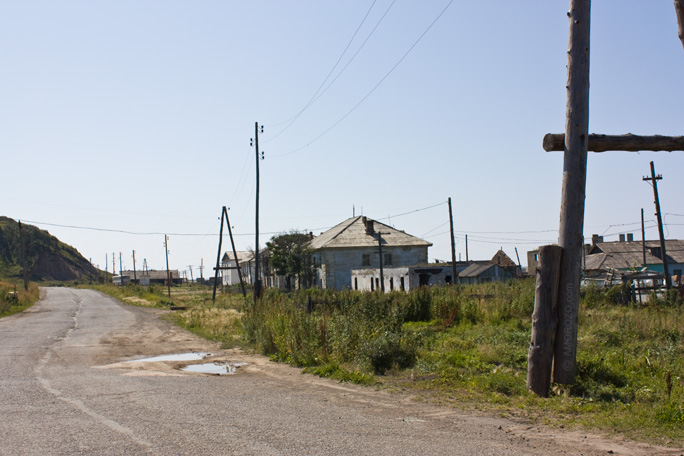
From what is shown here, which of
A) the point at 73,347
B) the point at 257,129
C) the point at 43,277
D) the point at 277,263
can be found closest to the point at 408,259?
the point at 277,263

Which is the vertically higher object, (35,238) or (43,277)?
(35,238)

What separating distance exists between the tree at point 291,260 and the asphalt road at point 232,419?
47.6 m

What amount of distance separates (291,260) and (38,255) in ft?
284

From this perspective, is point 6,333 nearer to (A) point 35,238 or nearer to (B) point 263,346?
(B) point 263,346

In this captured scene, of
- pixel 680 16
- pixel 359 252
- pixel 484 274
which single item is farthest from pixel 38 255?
pixel 680 16

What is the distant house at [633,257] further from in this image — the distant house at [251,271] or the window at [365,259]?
the distant house at [251,271]

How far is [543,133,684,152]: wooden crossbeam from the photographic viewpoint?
822 centimetres

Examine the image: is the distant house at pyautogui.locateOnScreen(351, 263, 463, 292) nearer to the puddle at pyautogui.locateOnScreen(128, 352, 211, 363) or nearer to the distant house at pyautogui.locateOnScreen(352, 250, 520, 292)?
the distant house at pyautogui.locateOnScreen(352, 250, 520, 292)

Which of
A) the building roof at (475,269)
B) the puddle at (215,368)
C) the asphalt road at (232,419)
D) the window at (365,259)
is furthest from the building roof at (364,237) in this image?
the asphalt road at (232,419)

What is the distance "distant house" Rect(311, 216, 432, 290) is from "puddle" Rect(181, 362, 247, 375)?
43705mm

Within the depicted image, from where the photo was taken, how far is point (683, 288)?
19.5 m

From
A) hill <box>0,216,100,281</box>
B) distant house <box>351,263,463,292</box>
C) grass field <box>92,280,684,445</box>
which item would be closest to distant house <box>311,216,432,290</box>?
distant house <box>351,263,463,292</box>

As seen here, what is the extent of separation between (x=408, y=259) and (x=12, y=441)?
5475 centimetres

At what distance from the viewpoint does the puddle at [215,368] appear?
1186cm
